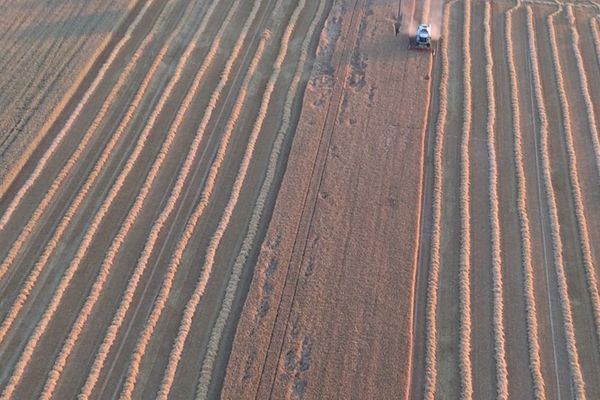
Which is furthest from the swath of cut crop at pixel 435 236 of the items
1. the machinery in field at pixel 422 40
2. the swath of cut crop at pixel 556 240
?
the swath of cut crop at pixel 556 240

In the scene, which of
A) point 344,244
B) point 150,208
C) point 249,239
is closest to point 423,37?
point 344,244

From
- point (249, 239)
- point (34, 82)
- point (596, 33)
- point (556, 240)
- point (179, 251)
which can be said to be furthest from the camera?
point (596, 33)

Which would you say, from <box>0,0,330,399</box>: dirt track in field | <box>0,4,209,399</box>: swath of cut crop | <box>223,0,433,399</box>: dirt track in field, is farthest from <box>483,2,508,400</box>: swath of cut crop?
<box>0,4,209,399</box>: swath of cut crop

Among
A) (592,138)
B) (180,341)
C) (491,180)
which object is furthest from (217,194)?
(592,138)

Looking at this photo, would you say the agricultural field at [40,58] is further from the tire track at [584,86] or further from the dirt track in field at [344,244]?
the tire track at [584,86]

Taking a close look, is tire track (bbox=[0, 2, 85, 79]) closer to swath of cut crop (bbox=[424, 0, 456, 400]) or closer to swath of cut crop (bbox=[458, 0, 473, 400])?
swath of cut crop (bbox=[424, 0, 456, 400])

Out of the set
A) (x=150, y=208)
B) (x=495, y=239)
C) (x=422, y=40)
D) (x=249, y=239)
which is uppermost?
(x=422, y=40)

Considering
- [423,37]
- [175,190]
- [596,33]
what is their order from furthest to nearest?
[596,33] < [423,37] < [175,190]

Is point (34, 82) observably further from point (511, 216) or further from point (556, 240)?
point (556, 240)
